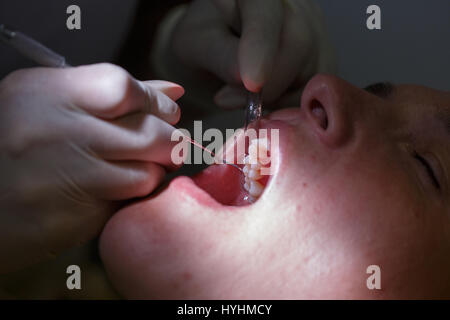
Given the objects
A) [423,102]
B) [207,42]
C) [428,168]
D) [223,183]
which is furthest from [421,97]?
[207,42]

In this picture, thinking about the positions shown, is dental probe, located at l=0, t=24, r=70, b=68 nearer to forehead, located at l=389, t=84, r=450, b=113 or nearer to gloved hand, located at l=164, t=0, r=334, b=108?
gloved hand, located at l=164, t=0, r=334, b=108

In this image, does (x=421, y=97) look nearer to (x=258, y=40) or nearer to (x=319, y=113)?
(x=319, y=113)

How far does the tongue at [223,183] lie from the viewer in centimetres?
94

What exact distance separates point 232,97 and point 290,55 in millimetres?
231

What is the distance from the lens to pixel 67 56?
3.87 feet

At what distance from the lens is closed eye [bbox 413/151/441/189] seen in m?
0.83

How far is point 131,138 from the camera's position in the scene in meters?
0.76

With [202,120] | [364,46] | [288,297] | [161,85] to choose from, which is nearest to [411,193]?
[288,297]

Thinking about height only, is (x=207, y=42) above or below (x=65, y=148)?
above

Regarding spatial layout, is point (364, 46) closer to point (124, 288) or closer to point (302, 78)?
point (302, 78)

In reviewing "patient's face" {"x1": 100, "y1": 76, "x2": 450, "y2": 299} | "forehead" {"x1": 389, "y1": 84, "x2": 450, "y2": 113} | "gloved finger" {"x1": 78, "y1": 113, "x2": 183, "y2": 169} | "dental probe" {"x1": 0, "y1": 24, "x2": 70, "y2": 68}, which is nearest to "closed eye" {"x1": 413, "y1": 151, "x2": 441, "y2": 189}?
"patient's face" {"x1": 100, "y1": 76, "x2": 450, "y2": 299}

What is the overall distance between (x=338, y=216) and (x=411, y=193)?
0.17m

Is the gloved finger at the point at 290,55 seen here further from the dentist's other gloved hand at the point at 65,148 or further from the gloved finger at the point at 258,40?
the dentist's other gloved hand at the point at 65,148

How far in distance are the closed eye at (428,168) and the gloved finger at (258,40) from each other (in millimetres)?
414
